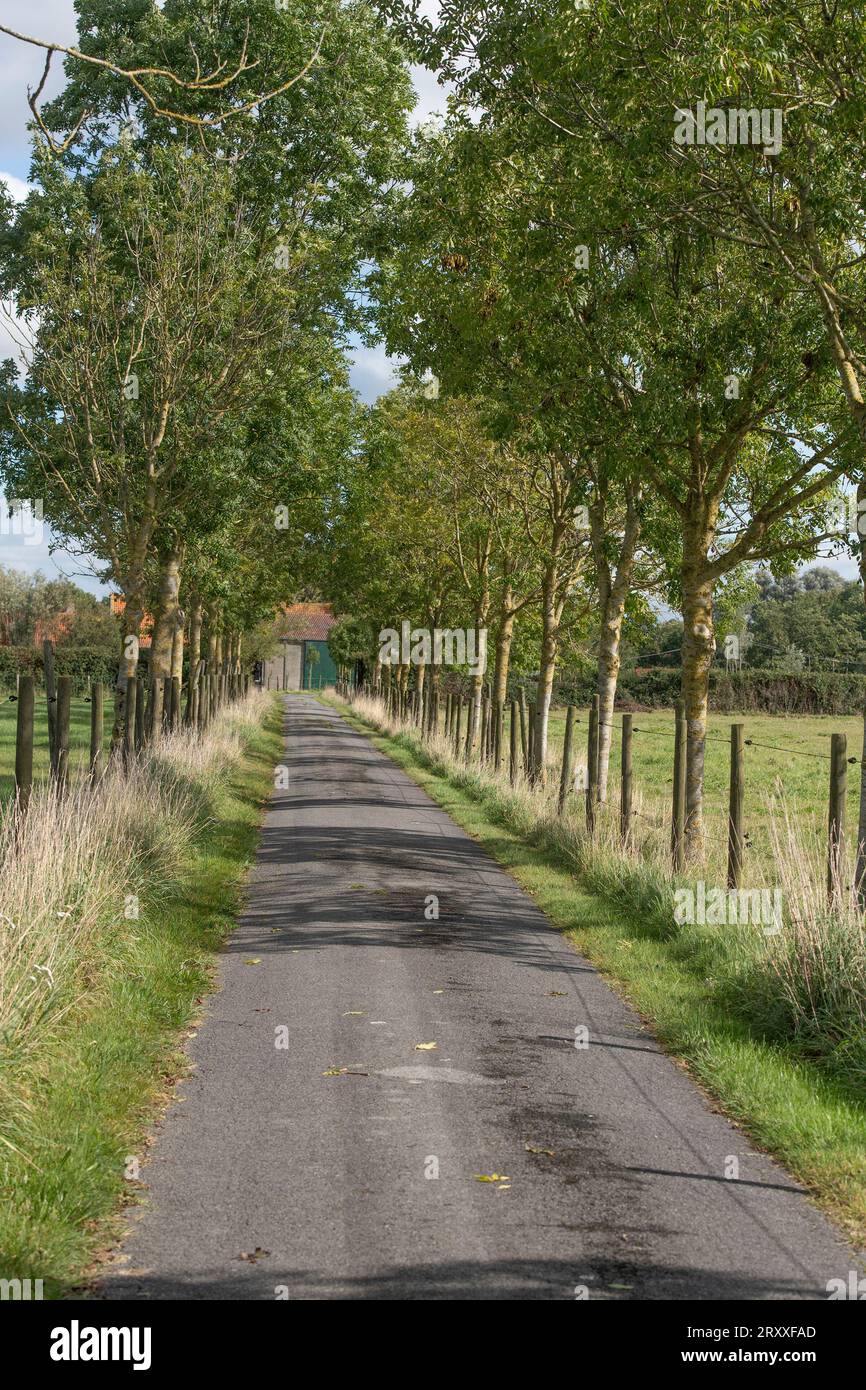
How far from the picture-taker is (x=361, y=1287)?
4.62 metres

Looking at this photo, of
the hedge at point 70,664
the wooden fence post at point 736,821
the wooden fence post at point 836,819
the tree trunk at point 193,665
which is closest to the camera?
the wooden fence post at point 836,819

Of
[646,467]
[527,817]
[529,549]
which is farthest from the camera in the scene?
[529,549]

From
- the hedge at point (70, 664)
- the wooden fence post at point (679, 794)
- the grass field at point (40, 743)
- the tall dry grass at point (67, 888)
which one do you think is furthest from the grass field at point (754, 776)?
the hedge at point (70, 664)

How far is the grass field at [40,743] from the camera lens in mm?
21219

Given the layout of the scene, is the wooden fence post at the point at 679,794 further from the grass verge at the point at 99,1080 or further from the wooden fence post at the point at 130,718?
the wooden fence post at the point at 130,718

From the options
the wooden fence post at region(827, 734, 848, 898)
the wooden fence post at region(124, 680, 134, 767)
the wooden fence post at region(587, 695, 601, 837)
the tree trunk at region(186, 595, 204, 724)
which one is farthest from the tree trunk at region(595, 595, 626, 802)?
the tree trunk at region(186, 595, 204, 724)

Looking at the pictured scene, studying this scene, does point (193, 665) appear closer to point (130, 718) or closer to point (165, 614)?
point (165, 614)

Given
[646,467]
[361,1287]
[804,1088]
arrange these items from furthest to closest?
1. [646,467]
2. [804,1088]
3. [361,1287]

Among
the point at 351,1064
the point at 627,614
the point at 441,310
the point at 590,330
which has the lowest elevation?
the point at 351,1064

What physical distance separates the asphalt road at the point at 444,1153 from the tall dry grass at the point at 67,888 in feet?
2.61

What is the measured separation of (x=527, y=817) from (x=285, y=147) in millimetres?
13595

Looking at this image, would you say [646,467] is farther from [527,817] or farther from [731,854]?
[527,817]

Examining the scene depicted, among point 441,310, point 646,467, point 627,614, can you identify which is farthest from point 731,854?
point 627,614

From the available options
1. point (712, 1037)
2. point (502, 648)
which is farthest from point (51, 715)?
point (502, 648)
